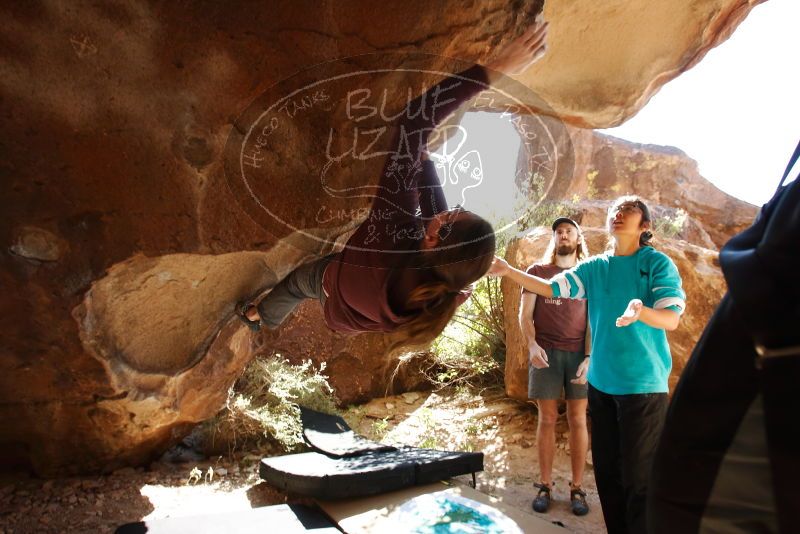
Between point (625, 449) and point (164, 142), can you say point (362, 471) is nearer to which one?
point (625, 449)

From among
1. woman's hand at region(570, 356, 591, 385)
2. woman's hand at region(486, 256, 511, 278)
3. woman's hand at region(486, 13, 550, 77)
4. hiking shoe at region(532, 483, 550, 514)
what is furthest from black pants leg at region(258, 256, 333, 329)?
hiking shoe at region(532, 483, 550, 514)

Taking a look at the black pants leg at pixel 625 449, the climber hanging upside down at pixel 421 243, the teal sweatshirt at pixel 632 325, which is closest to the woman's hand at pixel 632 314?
the teal sweatshirt at pixel 632 325

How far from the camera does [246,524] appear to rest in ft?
8.38

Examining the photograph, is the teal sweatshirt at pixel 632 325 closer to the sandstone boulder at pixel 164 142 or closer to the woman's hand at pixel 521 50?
the woman's hand at pixel 521 50

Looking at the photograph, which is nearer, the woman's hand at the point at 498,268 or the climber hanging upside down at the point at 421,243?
the climber hanging upside down at the point at 421,243

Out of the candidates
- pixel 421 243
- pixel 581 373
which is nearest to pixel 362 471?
pixel 581 373

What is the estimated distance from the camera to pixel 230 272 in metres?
2.53

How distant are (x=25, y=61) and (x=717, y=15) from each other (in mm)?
3497

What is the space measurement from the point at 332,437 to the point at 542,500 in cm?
153

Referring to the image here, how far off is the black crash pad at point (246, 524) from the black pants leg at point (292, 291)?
1.00 metres

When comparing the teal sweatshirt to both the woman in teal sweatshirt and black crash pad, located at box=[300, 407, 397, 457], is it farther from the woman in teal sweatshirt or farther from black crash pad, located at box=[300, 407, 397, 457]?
black crash pad, located at box=[300, 407, 397, 457]

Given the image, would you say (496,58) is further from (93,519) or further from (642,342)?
(93,519)

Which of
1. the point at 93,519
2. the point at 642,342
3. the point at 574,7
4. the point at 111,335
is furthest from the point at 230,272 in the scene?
the point at 574,7

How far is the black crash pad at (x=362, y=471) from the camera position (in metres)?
2.93
